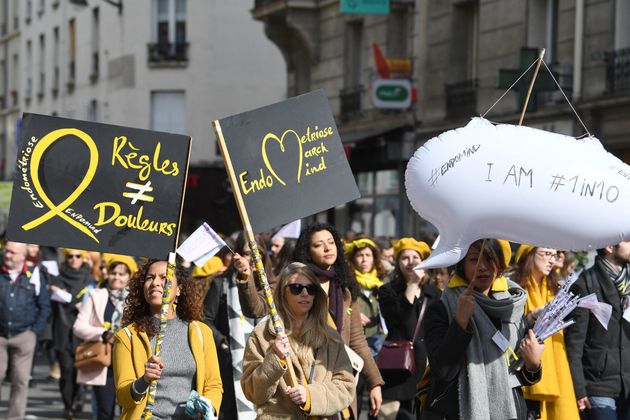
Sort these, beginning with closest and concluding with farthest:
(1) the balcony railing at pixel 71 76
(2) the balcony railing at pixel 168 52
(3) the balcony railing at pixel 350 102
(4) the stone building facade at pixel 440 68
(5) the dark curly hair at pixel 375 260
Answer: (5) the dark curly hair at pixel 375 260, (4) the stone building facade at pixel 440 68, (3) the balcony railing at pixel 350 102, (2) the balcony railing at pixel 168 52, (1) the balcony railing at pixel 71 76

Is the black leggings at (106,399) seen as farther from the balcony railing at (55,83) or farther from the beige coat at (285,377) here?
the balcony railing at (55,83)

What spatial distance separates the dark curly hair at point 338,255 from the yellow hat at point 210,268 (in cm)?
216

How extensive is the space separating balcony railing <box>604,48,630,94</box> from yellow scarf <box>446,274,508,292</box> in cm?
1277

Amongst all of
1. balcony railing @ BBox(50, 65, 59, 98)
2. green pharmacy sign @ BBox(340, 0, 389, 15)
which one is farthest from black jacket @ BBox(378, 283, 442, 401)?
balcony railing @ BBox(50, 65, 59, 98)

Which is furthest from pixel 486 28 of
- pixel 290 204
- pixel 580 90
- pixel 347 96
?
pixel 290 204

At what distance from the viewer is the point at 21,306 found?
12.0 m

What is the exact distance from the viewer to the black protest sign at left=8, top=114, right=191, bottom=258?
20.8 ft

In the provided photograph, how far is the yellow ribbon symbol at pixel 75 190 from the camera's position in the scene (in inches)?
250

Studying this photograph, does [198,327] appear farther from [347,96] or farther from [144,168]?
[347,96]

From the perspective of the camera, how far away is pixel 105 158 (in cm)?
647

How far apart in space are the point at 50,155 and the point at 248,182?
96 centimetres

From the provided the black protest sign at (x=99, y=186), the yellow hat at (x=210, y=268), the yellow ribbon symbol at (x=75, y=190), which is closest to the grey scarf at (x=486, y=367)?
the black protest sign at (x=99, y=186)

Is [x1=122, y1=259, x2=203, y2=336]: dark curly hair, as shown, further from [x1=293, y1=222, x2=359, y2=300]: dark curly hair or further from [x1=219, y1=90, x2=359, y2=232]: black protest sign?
[x1=293, y1=222, x2=359, y2=300]: dark curly hair

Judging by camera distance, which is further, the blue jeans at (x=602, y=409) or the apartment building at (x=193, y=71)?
the apartment building at (x=193, y=71)
